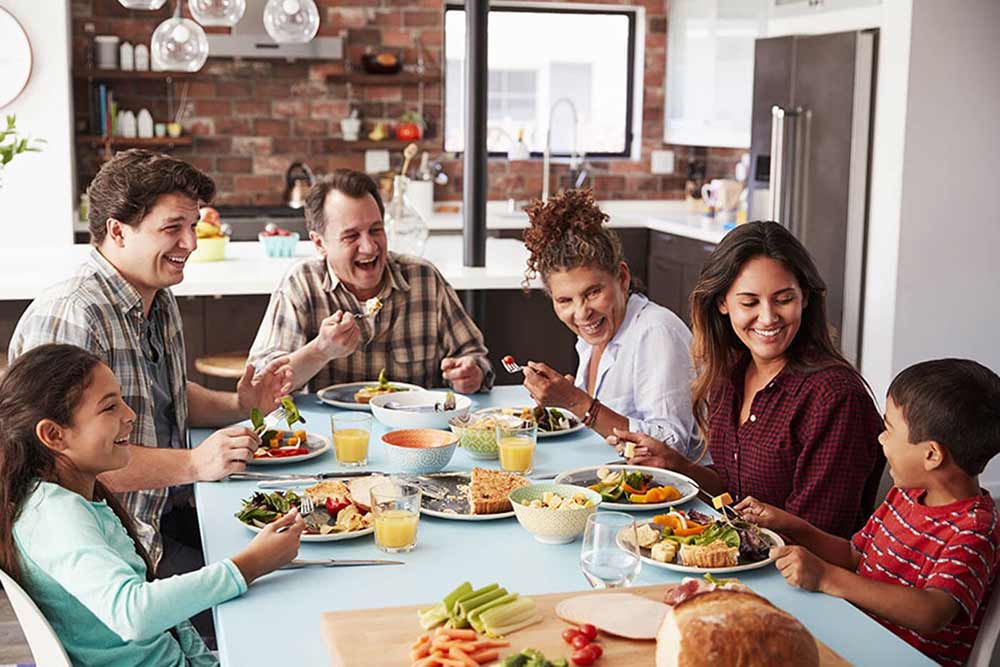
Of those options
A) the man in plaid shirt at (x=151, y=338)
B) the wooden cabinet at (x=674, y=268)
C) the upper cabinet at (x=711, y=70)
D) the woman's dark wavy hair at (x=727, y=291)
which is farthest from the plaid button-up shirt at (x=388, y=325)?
the upper cabinet at (x=711, y=70)

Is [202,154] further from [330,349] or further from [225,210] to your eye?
[330,349]

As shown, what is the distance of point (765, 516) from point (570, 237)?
96 cm

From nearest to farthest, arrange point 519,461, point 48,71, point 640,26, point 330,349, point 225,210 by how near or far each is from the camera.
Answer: point 519,461 < point 330,349 < point 48,71 < point 225,210 < point 640,26

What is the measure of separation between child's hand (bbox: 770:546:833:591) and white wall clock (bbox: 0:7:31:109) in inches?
210

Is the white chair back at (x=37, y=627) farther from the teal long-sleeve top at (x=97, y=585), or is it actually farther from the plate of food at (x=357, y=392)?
the plate of food at (x=357, y=392)

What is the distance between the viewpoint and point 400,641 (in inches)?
61.4

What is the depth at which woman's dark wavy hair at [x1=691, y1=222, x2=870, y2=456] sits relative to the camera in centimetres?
246

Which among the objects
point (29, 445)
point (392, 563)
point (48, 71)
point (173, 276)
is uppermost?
point (48, 71)

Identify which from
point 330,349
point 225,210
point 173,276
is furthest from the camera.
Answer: point 225,210

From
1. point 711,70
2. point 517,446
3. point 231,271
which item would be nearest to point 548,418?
point 517,446

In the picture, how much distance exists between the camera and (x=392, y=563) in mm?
1964

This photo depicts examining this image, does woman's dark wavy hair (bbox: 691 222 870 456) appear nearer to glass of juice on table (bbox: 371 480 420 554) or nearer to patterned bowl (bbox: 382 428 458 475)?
patterned bowl (bbox: 382 428 458 475)

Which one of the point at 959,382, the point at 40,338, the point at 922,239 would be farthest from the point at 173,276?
the point at 922,239

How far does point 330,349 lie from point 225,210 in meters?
4.08
